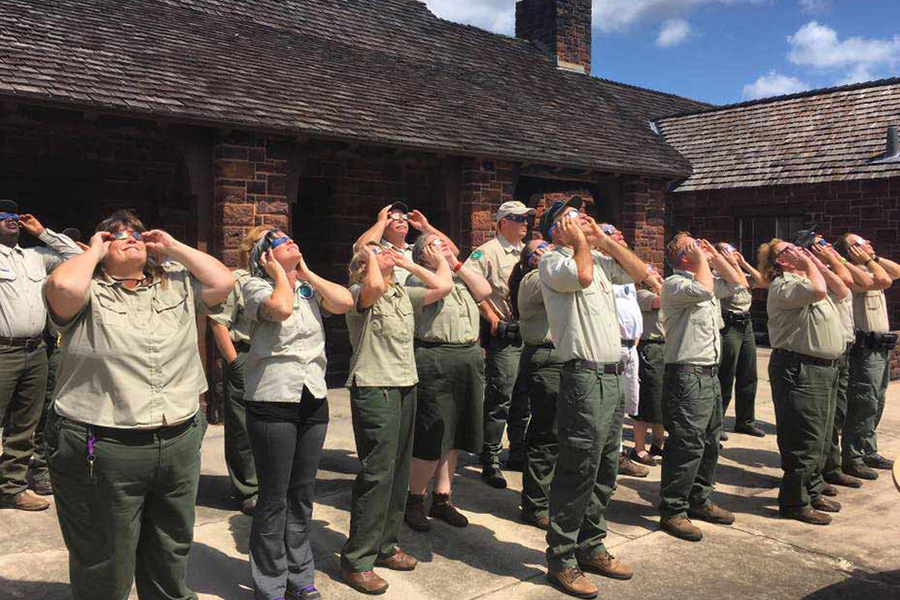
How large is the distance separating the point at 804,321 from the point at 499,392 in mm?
2085

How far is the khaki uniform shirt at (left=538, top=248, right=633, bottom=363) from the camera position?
403cm

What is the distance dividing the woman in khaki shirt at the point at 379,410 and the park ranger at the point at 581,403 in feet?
2.54

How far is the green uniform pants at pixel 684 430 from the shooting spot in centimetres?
484

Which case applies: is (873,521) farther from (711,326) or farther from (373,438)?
(373,438)

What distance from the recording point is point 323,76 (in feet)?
32.3

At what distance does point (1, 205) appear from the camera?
17.1 ft

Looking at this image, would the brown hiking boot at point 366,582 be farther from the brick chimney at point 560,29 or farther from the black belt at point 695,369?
the brick chimney at point 560,29

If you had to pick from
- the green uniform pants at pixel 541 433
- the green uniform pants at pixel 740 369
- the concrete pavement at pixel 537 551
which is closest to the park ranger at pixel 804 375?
the concrete pavement at pixel 537 551

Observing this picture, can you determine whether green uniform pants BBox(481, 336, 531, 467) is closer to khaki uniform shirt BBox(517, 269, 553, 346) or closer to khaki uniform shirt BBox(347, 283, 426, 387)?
khaki uniform shirt BBox(517, 269, 553, 346)

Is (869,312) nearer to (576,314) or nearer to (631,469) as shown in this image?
(631,469)

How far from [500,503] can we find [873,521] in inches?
95.5

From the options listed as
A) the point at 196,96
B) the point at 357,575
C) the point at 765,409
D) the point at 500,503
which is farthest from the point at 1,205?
the point at 765,409

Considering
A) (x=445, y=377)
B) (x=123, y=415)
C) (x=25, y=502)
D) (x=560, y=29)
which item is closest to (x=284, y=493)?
(x=123, y=415)

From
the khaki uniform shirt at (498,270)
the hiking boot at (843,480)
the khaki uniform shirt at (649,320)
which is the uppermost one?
the khaki uniform shirt at (498,270)
